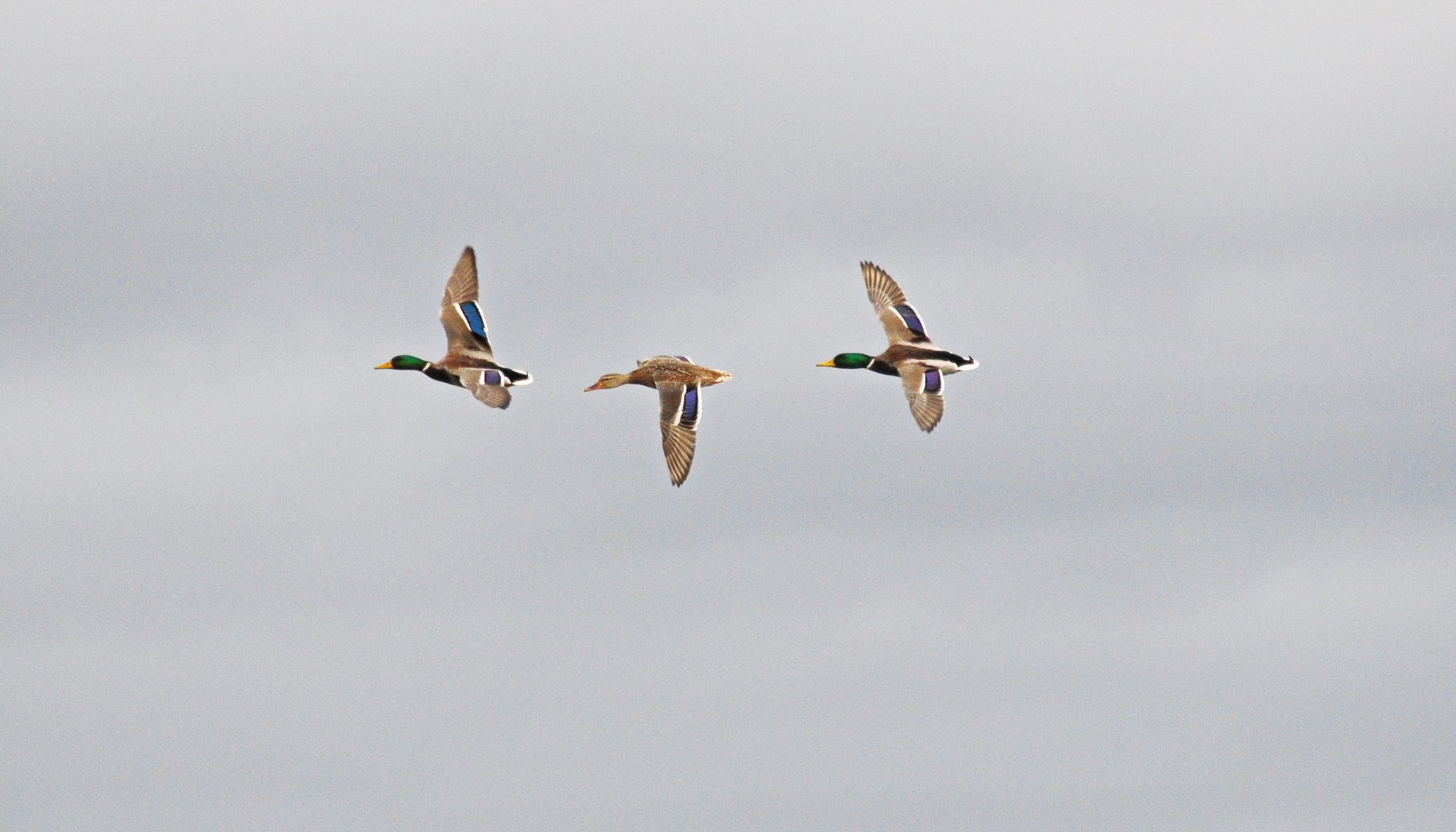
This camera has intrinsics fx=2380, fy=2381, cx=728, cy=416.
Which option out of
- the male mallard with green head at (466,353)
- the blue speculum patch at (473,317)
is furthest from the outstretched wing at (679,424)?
the blue speculum patch at (473,317)

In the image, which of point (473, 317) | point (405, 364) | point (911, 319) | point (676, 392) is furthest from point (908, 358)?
point (405, 364)

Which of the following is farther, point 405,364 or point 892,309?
point 892,309

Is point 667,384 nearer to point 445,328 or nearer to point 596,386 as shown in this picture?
point 596,386

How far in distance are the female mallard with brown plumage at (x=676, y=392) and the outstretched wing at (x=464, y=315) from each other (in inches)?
149

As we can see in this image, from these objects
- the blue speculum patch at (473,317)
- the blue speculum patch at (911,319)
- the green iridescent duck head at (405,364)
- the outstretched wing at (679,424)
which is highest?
the blue speculum patch at (911,319)

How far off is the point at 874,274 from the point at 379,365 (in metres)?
17.0

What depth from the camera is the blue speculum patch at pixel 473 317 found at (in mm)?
75250

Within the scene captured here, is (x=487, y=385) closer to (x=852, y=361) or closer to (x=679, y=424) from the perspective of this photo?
(x=679, y=424)

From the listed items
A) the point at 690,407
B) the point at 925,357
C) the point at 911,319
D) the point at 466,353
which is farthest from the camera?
the point at 911,319

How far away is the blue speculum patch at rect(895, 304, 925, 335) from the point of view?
79.1m

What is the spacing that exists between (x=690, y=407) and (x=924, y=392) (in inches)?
322

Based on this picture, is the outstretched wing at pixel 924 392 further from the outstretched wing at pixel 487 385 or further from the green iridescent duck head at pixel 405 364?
the green iridescent duck head at pixel 405 364

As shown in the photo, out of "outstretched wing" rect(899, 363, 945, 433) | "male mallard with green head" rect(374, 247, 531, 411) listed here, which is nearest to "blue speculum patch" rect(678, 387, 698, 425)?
"male mallard with green head" rect(374, 247, 531, 411)

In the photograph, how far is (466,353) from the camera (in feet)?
244
